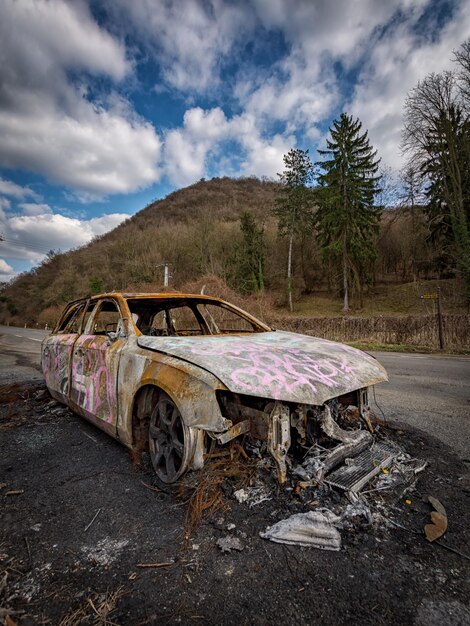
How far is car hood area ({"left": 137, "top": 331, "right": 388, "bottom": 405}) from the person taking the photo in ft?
7.29

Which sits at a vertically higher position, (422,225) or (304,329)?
(422,225)

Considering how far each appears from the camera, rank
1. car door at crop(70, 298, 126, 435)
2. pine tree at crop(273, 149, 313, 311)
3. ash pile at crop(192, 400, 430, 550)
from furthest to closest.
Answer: pine tree at crop(273, 149, 313, 311) → car door at crop(70, 298, 126, 435) → ash pile at crop(192, 400, 430, 550)

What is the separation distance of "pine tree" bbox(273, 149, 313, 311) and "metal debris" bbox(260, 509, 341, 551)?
36.5 metres

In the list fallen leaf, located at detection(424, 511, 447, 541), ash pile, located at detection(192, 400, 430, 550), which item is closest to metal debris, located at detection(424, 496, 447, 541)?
fallen leaf, located at detection(424, 511, 447, 541)

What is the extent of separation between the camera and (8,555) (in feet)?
6.17

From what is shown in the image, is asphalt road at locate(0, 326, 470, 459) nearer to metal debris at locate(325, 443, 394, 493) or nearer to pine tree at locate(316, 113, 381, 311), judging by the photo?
metal debris at locate(325, 443, 394, 493)

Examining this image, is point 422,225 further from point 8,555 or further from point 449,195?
point 8,555

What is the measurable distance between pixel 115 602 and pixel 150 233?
4597 cm

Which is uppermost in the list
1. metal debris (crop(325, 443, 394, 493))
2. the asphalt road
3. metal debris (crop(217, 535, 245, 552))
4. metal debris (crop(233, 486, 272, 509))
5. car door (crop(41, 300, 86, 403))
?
car door (crop(41, 300, 86, 403))

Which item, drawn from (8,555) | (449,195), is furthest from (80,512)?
(449,195)

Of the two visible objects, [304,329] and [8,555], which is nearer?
[8,555]

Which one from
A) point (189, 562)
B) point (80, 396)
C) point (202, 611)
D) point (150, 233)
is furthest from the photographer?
point (150, 233)

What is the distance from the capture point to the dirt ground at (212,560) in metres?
1.48

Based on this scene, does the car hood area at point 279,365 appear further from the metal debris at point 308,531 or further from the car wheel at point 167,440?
the metal debris at point 308,531
